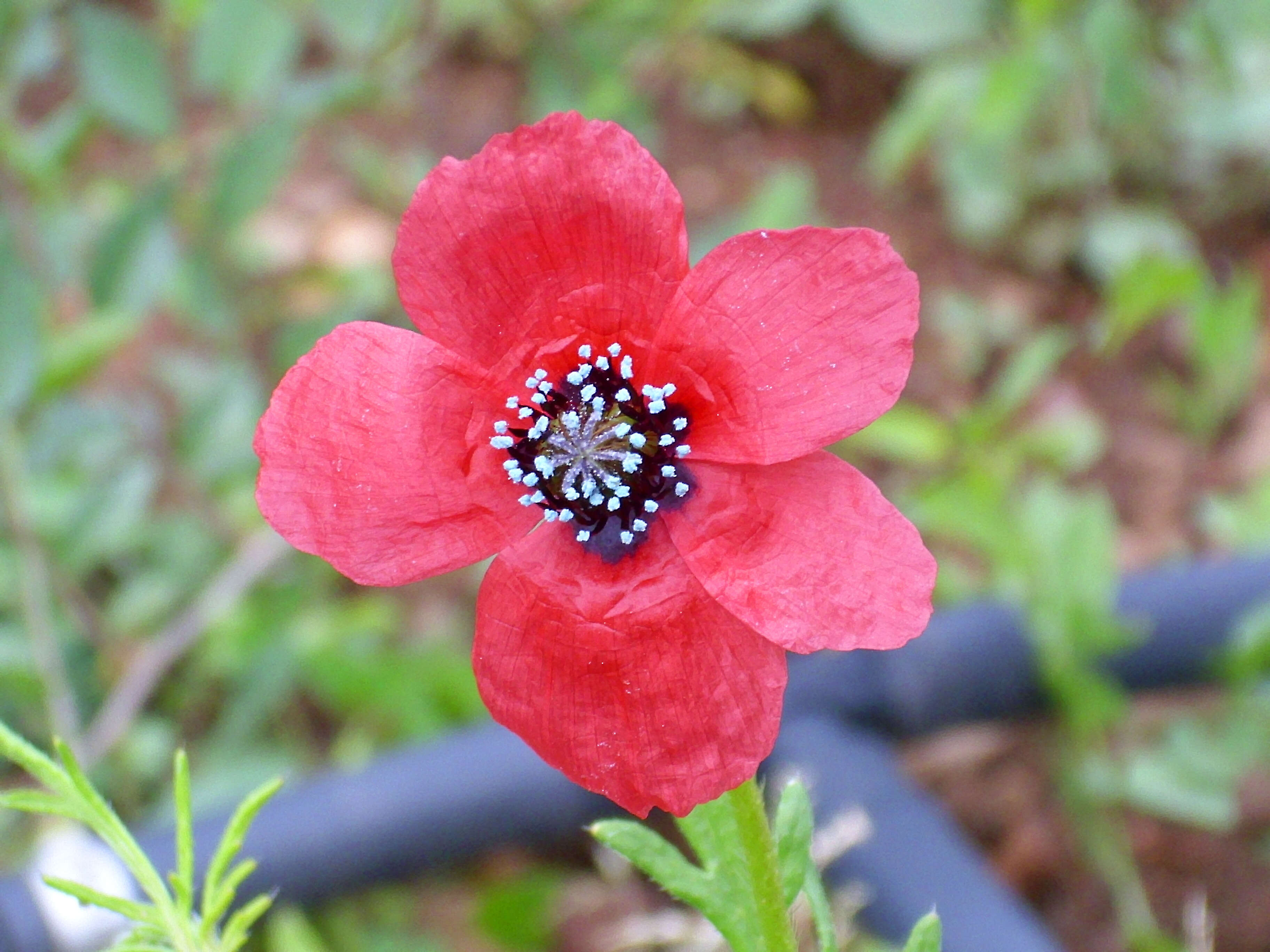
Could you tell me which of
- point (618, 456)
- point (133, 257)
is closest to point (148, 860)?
point (618, 456)

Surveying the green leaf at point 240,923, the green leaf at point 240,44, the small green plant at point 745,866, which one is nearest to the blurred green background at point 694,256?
the green leaf at point 240,44

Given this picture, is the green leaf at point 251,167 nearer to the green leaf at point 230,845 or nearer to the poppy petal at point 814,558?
the poppy petal at point 814,558

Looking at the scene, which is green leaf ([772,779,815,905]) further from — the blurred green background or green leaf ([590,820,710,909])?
the blurred green background

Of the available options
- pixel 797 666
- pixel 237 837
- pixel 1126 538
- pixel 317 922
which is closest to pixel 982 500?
pixel 797 666

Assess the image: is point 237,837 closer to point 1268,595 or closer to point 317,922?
point 317,922

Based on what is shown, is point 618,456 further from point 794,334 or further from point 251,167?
point 251,167
